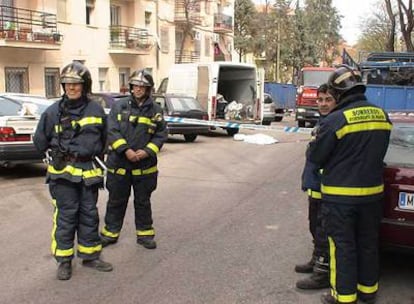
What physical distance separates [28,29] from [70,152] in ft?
57.5

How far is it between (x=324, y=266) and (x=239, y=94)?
51.6 ft

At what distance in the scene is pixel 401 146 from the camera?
493cm

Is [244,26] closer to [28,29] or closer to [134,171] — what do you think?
[28,29]

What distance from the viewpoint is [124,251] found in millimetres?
5520

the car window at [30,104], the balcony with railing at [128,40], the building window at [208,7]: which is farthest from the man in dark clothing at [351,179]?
the building window at [208,7]

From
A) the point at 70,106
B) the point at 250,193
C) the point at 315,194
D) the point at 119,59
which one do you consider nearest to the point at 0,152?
the point at 250,193

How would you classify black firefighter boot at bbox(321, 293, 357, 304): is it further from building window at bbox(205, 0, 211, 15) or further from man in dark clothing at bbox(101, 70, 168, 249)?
building window at bbox(205, 0, 211, 15)

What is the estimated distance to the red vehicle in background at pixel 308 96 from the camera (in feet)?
68.2

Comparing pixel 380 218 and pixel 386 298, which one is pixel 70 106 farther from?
pixel 386 298

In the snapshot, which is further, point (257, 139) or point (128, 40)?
point (128, 40)

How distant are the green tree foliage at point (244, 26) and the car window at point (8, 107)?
44974 millimetres

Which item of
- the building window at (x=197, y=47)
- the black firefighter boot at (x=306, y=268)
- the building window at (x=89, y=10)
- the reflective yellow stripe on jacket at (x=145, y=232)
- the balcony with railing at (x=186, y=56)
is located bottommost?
the black firefighter boot at (x=306, y=268)

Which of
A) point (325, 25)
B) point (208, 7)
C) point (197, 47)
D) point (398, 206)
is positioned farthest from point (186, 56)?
point (325, 25)

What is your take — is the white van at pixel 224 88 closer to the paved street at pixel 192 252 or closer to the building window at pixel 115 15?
the paved street at pixel 192 252
